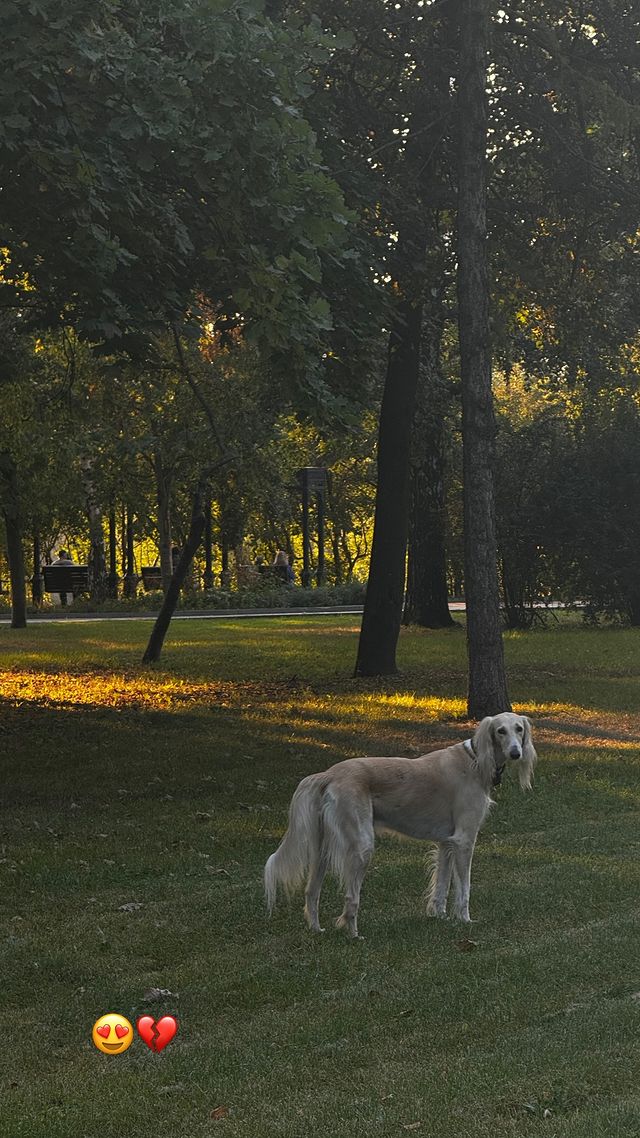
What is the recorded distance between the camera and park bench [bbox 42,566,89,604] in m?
55.5

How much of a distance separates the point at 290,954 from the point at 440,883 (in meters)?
1.15

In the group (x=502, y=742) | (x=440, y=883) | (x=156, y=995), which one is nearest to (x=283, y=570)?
(x=440, y=883)

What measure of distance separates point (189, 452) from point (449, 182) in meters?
10.1

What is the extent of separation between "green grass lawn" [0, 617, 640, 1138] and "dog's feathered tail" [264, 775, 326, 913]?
40 centimetres

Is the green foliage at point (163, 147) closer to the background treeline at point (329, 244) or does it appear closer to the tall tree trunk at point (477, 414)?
the background treeline at point (329, 244)

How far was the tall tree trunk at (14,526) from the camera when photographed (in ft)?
114

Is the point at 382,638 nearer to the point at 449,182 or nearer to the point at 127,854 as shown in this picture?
the point at 449,182

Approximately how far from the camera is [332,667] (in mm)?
26188

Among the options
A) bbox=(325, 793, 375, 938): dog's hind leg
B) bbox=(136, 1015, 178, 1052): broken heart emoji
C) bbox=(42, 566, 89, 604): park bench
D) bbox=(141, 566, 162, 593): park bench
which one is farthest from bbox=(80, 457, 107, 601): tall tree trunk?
bbox=(136, 1015, 178, 1052): broken heart emoji

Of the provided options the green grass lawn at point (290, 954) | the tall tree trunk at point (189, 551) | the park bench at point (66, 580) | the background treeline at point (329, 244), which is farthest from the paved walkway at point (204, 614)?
the green grass lawn at point (290, 954)

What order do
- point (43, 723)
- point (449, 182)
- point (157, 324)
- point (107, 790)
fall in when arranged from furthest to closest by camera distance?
point (449, 182) → point (43, 723) → point (157, 324) → point (107, 790)

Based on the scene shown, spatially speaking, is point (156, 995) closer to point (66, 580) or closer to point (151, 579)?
point (66, 580)

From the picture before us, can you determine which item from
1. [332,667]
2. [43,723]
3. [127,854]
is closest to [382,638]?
[332,667]

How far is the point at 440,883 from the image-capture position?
337 inches
